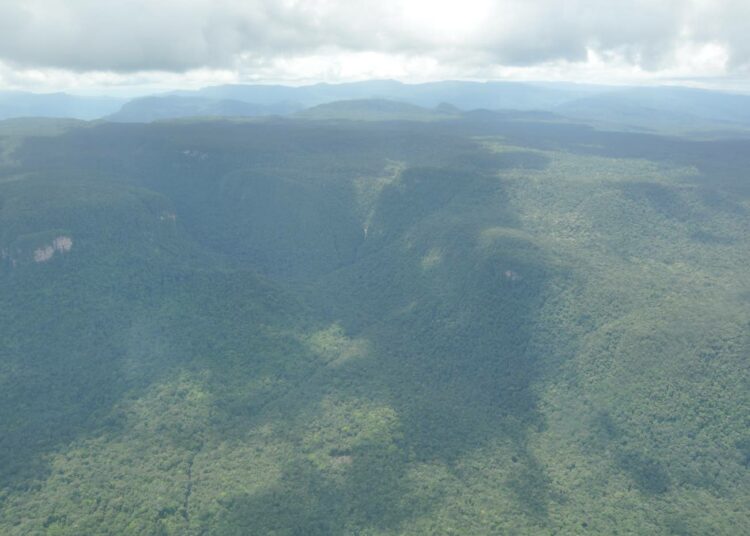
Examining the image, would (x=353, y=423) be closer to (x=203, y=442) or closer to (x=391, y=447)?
(x=391, y=447)

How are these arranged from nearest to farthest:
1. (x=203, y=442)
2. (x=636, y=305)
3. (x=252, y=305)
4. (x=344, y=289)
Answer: (x=203, y=442) → (x=636, y=305) → (x=252, y=305) → (x=344, y=289)

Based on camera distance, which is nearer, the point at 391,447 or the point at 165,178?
the point at 391,447

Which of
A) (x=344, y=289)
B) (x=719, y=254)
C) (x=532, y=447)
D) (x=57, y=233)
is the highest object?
(x=57, y=233)

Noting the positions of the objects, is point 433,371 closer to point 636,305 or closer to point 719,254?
point 636,305

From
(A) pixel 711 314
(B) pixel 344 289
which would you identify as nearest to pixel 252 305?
(B) pixel 344 289

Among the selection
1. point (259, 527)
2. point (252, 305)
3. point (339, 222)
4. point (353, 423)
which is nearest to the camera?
point (259, 527)

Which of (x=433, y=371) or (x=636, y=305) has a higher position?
(x=636, y=305)

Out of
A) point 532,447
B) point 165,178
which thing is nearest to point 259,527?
point 532,447
